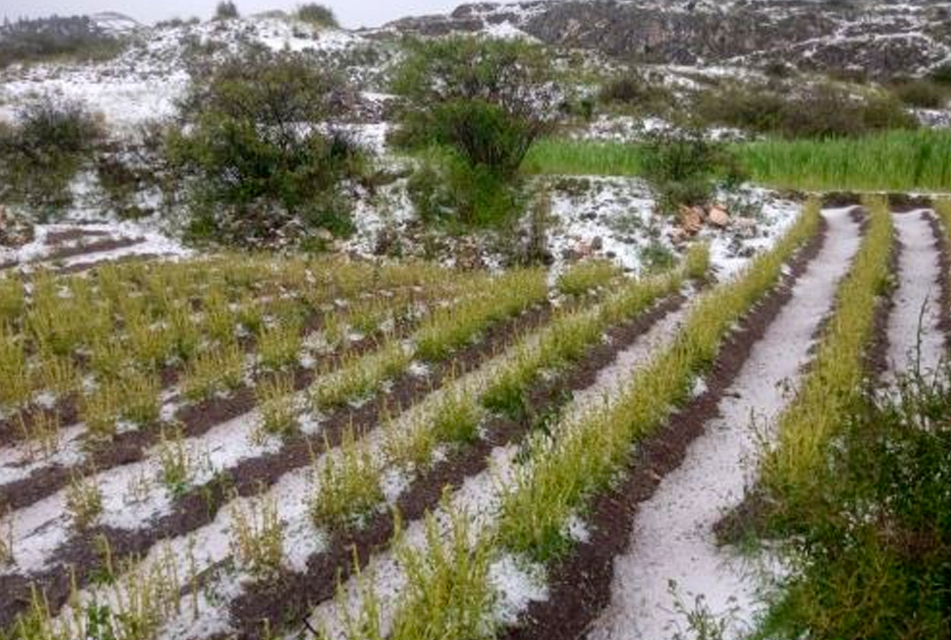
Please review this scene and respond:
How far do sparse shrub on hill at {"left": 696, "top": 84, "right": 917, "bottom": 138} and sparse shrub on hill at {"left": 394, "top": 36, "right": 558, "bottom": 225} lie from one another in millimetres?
12834

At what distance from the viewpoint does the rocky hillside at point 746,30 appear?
43.5 meters

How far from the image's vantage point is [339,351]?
8.62 m

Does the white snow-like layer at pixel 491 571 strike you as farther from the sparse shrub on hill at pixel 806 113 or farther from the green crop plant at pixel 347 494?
the sparse shrub on hill at pixel 806 113

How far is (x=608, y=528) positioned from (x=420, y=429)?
1.51 m

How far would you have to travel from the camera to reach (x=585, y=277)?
37.7 ft

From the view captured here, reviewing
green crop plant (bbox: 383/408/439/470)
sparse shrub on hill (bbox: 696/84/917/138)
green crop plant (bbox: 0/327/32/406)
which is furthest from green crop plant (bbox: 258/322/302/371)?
sparse shrub on hill (bbox: 696/84/917/138)

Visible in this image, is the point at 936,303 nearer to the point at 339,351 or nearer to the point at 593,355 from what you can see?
the point at 593,355

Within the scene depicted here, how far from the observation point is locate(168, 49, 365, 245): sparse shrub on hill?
15703 millimetres

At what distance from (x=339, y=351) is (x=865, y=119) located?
24866 millimetres

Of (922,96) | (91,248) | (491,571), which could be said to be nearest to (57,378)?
(491,571)

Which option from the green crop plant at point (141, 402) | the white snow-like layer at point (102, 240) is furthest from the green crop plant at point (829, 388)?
the white snow-like layer at point (102, 240)

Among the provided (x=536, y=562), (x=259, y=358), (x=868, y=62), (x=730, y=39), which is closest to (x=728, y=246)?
(x=259, y=358)

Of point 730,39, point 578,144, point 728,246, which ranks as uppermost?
point 730,39

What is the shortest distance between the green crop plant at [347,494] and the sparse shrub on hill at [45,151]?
43.3 ft
